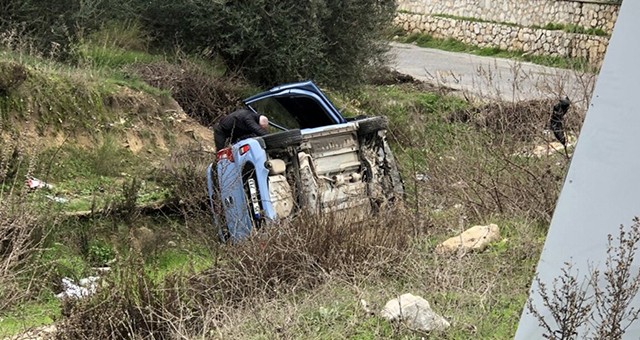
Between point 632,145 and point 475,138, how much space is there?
24.2 ft

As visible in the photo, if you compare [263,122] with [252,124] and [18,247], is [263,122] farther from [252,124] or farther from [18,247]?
[18,247]

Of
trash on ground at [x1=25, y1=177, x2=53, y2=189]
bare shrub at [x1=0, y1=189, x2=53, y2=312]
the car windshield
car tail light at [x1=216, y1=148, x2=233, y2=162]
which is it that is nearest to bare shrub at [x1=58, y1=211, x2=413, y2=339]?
bare shrub at [x1=0, y1=189, x2=53, y2=312]

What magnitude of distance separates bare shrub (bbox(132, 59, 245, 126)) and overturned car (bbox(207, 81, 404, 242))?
5990mm

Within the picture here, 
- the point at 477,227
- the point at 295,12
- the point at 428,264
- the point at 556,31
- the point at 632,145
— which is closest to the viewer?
the point at 632,145

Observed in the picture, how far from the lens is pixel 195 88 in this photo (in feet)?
59.2

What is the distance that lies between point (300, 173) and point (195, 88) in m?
7.99

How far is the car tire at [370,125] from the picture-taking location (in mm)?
11484

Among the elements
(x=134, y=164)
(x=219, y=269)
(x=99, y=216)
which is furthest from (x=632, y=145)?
(x=134, y=164)

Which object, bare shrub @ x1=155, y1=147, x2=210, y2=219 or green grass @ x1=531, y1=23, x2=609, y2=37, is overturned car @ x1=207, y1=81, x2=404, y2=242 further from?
green grass @ x1=531, y1=23, x2=609, y2=37

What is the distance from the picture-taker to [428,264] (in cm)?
750

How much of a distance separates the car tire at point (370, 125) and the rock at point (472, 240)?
3.07 meters

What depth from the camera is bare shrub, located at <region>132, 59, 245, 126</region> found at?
17672 mm

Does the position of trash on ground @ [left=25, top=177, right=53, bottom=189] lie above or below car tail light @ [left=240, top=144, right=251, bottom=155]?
below

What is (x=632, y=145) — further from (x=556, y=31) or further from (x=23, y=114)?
(x=556, y=31)
